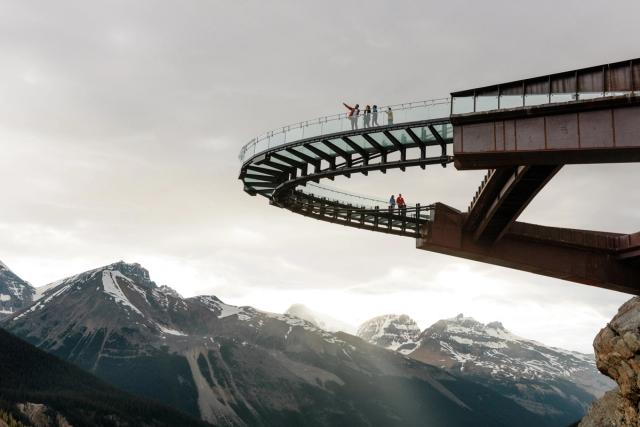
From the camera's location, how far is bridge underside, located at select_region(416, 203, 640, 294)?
42594 millimetres

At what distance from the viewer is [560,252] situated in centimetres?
4372

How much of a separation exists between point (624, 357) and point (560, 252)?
29.6 feet

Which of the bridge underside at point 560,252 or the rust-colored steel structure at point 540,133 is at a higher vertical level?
the rust-colored steel structure at point 540,133

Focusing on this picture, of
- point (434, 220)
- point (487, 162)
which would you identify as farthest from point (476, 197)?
point (487, 162)

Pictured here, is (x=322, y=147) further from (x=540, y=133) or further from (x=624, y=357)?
(x=624, y=357)

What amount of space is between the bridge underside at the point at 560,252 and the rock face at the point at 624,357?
270cm

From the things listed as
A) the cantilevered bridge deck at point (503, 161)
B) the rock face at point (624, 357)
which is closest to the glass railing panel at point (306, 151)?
the cantilevered bridge deck at point (503, 161)

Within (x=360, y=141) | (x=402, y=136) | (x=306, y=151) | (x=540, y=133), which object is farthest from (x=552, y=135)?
(x=306, y=151)

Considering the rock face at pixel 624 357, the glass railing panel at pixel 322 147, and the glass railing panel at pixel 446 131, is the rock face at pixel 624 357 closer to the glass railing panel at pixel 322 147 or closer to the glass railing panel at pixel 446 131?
the glass railing panel at pixel 446 131

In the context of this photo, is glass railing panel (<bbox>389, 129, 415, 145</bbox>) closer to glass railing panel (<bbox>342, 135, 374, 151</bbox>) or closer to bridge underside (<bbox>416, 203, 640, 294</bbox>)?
glass railing panel (<bbox>342, 135, 374, 151</bbox>)

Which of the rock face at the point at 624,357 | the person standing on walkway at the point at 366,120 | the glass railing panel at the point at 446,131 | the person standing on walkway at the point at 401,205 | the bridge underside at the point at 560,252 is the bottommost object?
the rock face at the point at 624,357

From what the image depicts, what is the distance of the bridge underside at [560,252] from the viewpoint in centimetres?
4259

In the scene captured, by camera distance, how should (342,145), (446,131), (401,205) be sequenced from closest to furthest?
(446,131), (342,145), (401,205)

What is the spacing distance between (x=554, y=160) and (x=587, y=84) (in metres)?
3.66
